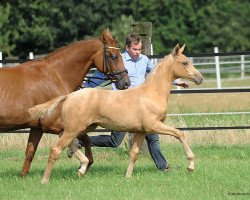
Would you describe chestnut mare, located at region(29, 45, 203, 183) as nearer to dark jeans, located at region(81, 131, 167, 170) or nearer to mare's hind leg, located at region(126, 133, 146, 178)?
mare's hind leg, located at region(126, 133, 146, 178)

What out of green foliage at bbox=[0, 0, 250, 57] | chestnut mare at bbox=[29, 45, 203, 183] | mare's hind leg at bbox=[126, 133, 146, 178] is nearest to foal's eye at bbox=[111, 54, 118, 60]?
chestnut mare at bbox=[29, 45, 203, 183]

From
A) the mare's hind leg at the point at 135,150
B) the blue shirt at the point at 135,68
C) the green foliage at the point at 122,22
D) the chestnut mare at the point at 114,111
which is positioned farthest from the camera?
the green foliage at the point at 122,22

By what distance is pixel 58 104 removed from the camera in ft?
31.9

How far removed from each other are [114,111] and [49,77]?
104 cm

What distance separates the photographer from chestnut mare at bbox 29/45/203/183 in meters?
9.55

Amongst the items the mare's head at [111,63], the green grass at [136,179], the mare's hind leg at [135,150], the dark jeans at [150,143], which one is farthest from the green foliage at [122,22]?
the mare's hind leg at [135,150]

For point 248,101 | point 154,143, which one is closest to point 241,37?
point 248,101

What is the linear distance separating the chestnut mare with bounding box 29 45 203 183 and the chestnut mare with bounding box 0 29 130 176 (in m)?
0.35

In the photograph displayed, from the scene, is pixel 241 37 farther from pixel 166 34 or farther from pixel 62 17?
pixel 62 17

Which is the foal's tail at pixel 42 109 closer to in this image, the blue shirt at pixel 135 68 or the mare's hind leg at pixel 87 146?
the mare's hind leg at pixel 87 146

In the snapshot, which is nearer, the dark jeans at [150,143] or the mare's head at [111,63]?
the mare's head at [111,63]

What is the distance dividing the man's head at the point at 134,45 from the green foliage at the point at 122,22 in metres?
23.5

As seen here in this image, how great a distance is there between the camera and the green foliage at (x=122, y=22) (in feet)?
122

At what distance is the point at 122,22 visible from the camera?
37750 millimetres
